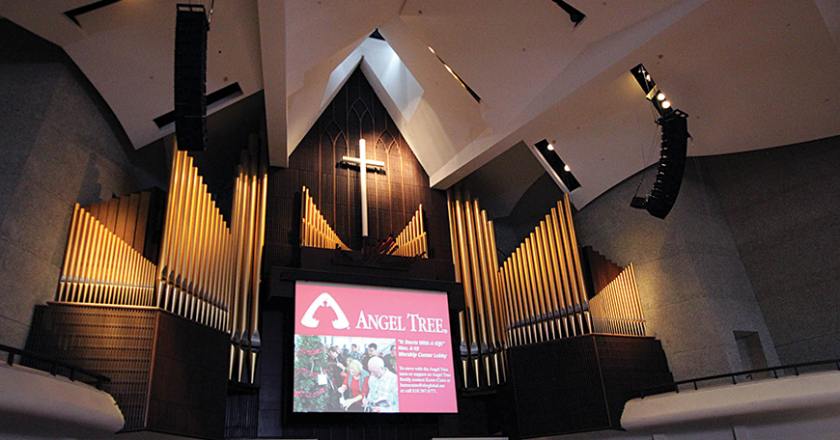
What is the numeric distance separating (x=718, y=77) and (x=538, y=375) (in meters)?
4.60

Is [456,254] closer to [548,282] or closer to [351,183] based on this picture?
[548,282]

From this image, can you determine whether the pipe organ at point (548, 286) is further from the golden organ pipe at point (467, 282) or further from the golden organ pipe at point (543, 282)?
the golden organ pipe at point (467, 282)

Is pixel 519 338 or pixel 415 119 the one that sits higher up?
pixel 415 119

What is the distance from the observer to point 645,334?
891 centimetres

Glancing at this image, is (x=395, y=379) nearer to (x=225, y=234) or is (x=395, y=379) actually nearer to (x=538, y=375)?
(x=538, y=375)

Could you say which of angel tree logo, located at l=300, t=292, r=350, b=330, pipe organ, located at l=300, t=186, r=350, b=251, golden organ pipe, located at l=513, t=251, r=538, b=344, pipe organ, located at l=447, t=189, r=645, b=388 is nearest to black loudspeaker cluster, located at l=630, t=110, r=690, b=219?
pipe organ, located at l=447, t=189, r=645, b=388

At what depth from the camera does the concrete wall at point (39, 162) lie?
5.88m

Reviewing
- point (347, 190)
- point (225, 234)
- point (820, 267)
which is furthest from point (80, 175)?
point (820, 267)

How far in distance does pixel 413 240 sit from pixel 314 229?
1.64 m

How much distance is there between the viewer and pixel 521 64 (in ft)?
27.9

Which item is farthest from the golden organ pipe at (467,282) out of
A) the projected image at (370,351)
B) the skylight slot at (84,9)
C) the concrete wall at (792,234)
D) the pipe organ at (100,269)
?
the skylight slot at (84,9)

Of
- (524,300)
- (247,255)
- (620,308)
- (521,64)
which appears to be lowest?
(620,308)

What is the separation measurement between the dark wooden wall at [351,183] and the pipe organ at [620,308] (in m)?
2.59

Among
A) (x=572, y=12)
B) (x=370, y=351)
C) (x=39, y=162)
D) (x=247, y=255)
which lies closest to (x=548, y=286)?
(x=370, y=351)
